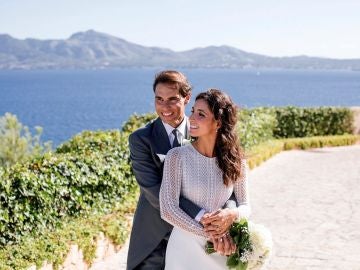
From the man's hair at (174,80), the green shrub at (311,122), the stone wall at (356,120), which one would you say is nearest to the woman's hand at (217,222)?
the man's hair at (174,80)

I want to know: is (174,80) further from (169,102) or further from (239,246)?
(239,246)

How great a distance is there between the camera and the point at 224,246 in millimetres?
3084

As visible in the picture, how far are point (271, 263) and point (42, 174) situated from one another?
114 inches

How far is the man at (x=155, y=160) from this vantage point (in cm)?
335

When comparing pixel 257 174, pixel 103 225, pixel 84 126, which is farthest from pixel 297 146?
pixel 84 126

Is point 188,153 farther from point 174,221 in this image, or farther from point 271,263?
point 271,263

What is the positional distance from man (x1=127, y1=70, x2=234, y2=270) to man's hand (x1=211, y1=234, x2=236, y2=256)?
0.40 metres

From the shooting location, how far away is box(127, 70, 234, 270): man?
3.35 m

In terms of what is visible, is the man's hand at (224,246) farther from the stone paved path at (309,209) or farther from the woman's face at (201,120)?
the stone paved path at (309,209)

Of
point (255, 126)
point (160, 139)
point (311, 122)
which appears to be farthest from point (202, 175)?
point (311, 122)

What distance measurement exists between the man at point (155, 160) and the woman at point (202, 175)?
16cm

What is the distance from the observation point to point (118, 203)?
8.86 meters

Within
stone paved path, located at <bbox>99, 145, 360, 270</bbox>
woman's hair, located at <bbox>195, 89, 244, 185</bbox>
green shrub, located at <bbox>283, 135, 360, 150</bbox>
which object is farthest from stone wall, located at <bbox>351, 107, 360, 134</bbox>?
woman's hair, located at <bbox>195, 89, 244, 185</bbox>

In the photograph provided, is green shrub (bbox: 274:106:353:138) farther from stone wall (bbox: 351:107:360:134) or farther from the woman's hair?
the woman's hair
